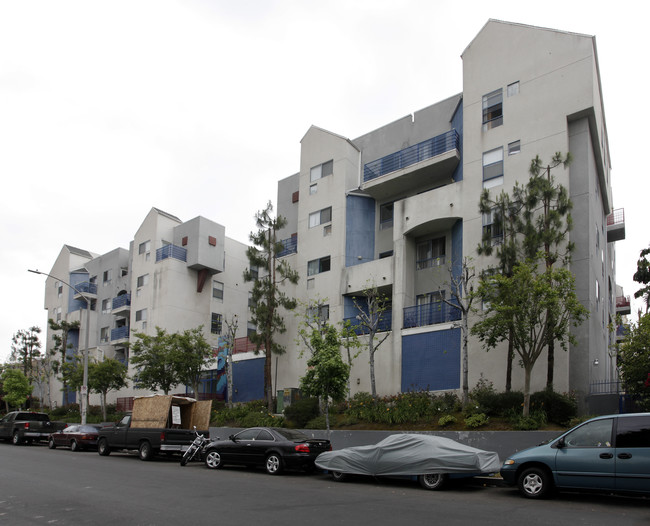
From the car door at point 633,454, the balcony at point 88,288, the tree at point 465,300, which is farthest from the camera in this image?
the balcony at point 88,288

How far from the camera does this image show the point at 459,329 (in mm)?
25078

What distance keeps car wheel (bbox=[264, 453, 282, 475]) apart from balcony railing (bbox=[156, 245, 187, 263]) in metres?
29.0

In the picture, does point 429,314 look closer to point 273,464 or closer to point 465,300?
point 465,300

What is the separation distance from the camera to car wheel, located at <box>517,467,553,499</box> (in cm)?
1171

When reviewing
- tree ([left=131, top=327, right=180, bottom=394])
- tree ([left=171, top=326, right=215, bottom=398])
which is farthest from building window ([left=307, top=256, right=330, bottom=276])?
tree ([left=131, top=327, right=180, bottom=394])

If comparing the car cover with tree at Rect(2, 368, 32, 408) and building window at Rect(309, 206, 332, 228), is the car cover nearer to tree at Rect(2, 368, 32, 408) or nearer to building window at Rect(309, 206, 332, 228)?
building window at Rect(309, 206, 332, 228)

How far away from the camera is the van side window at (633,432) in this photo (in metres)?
10.9

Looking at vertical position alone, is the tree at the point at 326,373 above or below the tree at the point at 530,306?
below

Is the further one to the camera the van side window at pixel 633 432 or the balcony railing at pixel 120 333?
the balcony railing at pixel 120 333

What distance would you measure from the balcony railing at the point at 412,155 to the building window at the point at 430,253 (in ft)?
13.4

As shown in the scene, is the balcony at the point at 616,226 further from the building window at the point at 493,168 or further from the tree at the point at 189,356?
the tree at the point at 189,356

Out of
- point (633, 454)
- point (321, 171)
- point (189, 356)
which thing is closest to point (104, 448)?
point (189, 356)

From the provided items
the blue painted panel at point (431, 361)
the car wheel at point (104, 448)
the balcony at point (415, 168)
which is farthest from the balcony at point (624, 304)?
the car wheel at point (104, 448)

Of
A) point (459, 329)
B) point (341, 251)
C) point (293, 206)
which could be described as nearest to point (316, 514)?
point (459, 329)
